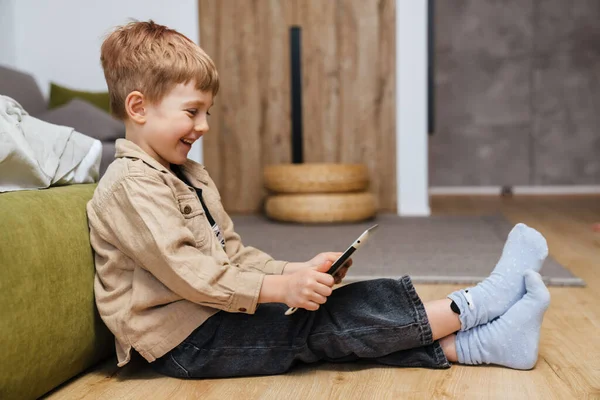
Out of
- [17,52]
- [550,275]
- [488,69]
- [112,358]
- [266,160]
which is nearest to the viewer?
[112,358]

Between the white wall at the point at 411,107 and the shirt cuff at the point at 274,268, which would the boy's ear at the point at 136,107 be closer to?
the shirt cuff at the point at 274,268

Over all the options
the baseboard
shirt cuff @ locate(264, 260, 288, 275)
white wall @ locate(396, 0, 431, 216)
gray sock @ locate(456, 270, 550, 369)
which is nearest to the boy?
gray sock @ locate(456, 270, 550, 369)

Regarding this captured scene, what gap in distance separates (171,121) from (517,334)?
71 cm

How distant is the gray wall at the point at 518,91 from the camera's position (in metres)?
5.04

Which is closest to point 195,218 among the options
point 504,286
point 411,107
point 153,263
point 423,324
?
point 153,263

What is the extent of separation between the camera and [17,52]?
3.54 meters

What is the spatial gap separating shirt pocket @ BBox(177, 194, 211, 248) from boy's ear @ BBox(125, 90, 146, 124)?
0.51ft

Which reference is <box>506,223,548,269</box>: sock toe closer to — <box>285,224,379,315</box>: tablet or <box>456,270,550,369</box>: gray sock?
<box>456,270,550,369</box>: gray sock

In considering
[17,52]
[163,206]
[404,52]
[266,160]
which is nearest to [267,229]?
[266,160]

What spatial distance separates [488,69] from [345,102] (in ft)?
6.61

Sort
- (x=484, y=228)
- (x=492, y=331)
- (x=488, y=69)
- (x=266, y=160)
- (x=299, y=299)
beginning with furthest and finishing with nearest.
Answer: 1. (x=488, y=69)
2. (x=266, y=160)
3. (x=484, y=228)
4. (x=492, y=331)
5. (x=299, y=299)

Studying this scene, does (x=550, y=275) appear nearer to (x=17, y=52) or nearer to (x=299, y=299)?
(x=299, y=299)

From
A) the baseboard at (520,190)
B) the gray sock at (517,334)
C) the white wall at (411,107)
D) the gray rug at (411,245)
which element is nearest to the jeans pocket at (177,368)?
the gray sock at (517,334)

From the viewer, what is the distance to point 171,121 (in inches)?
42.9
